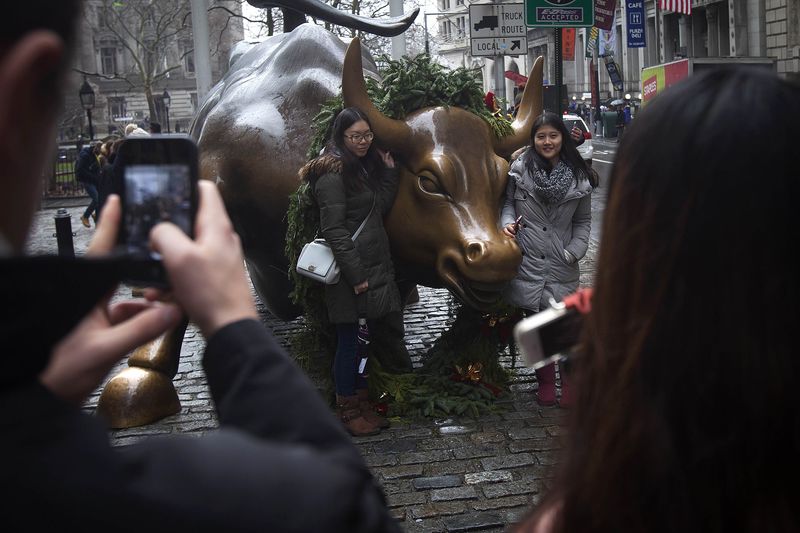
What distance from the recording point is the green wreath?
6.02 meters

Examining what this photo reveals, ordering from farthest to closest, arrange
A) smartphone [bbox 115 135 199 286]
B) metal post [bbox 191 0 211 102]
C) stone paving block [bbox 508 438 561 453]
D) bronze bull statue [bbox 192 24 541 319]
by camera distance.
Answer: metal post [bbox 191 0 211 102], bronze bull statue [bbox 192 24 541 319], stone paving block [bbox 508 438 561 453], smartphone [bbox 115 135 199 286]

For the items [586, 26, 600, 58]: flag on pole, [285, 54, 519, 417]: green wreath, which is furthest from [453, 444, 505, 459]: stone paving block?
[586, 26, 600, 58]: flag on pole

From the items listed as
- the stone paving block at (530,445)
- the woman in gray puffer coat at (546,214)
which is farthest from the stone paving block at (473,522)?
the woman in gray puffer coat at (546,214)

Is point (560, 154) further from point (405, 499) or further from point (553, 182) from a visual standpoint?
Result: point (405, 499)

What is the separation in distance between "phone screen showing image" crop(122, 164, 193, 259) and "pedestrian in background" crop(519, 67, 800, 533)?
663 mm

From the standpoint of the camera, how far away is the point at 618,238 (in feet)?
4.59

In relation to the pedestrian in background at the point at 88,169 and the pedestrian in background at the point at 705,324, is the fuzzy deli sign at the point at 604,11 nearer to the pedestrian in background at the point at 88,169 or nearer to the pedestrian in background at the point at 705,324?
the pedestrian in background at the point at 88,169

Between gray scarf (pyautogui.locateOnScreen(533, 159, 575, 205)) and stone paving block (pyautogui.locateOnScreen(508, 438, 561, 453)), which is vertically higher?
gray scarf (pyautogui.locateOnScreen(533, 159, 575, 205))

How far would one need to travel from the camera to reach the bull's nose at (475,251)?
5.33 meters

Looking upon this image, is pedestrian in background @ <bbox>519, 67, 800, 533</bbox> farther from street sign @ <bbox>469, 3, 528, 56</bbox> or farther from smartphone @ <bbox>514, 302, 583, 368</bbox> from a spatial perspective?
street sign @ <bbox>469, 3, 528, 56</bbox>

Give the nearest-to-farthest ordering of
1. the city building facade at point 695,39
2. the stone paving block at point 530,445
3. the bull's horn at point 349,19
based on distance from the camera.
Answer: the stone paving block at point 530,445 → the bull's horn at point 349,19 → the city building facade at point 695,39

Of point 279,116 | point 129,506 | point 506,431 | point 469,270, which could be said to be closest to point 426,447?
point 506,431

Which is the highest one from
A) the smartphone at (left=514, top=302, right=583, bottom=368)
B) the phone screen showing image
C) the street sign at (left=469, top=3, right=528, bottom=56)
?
the street sign at (left=469, top=3, right=528, bottom=56)

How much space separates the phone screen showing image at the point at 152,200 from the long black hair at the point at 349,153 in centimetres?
423
